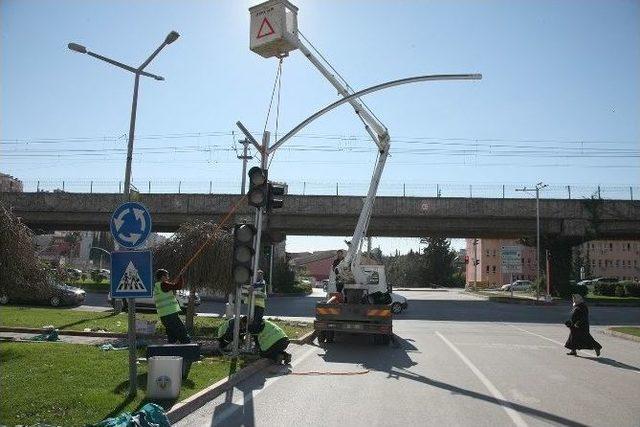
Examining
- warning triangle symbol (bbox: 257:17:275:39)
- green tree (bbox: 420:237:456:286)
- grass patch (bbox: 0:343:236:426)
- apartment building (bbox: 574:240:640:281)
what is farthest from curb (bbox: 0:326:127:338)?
apartment building (bbox: 574:240:640:281)

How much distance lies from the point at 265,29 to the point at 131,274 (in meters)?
7.70

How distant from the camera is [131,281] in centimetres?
761

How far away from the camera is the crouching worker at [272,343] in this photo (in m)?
11.1

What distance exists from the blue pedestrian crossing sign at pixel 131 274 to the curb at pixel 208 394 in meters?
1.51

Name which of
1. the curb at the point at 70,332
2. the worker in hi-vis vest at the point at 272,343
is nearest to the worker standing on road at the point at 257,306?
the worker in hi-vis vest at the point at 272,343

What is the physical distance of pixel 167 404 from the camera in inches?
282

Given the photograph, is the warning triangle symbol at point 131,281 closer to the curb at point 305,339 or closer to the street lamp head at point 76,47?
the curb at point 305,339

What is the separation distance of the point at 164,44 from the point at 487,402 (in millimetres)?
13513

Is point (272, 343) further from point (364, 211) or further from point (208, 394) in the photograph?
point (364, 211)

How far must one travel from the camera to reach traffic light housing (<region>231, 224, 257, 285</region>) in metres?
10.8

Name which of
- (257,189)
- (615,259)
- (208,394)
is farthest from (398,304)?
(615,259)

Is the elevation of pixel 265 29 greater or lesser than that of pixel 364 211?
greater

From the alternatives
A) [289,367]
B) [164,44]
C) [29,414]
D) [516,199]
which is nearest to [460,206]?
[516,199]

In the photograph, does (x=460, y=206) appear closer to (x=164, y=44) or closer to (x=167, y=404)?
(x=164, y=44)
